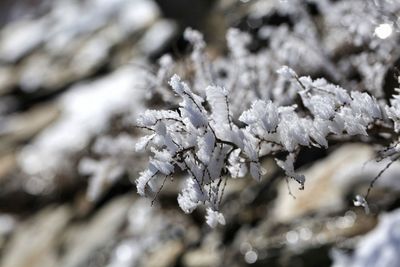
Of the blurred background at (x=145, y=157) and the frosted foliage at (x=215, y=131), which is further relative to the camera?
the blurred background at (x=145, y=157)

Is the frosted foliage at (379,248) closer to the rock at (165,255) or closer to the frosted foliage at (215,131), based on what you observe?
the frosted foliage at (215,131)

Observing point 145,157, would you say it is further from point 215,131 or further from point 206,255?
point 215,131

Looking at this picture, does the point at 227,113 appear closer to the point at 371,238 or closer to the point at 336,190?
the point at 371,238

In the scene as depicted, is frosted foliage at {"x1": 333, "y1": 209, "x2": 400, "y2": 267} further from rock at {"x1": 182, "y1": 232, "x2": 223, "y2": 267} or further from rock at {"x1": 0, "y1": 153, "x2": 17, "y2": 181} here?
rock at {"x1": 0, "y1": 153, "x2": 17, "y2": 181}

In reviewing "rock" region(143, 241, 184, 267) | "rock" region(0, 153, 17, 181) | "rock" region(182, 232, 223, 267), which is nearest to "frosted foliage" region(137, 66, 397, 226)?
"rock" region(182, 232, 223, 267)

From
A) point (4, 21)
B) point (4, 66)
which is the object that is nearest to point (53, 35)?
point (4, 66)

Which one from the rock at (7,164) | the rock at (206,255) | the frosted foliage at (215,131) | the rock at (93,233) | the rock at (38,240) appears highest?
the frosted foliage at (215,131)

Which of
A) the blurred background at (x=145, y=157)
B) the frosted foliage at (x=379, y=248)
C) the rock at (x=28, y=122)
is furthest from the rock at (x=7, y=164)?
the frosted foliage at (x=379, y=248)

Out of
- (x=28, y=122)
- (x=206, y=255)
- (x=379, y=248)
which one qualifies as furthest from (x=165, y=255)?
(x=28, y=122)

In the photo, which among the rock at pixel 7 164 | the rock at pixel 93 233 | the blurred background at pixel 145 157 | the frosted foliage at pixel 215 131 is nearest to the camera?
the frosted foliage at pixel 215 131
